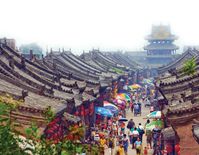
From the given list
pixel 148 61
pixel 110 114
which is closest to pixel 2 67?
pixel 110 114

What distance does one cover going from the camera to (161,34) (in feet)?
365

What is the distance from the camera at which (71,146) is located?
9.50 meters

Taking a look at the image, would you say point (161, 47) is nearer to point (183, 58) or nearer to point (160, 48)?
point (160, 48)

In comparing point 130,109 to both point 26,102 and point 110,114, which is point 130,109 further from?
point 26,102

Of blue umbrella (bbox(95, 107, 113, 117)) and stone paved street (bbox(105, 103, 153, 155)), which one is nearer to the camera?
stone paved street (bbox(105, 103, 153, 155))

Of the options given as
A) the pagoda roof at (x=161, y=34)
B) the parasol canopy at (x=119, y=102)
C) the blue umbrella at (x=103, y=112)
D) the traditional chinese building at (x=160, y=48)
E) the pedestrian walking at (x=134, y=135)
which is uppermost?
the pagoda roof at (x=161, y=34)

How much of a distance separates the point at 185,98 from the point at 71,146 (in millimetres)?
Result: 18025

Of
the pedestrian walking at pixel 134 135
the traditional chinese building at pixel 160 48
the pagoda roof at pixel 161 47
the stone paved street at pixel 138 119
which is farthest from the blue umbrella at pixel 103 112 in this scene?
the pagoda roof at pixel 161 47

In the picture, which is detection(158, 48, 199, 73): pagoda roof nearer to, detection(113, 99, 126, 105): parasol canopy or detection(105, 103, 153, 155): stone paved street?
detection(105, 103, 153, 155): stone paved street

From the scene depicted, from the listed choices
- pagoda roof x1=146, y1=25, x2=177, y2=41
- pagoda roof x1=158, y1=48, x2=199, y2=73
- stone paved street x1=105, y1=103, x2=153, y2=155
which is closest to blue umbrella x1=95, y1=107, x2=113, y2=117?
stone paved street x1=105, y1=103, x2=153, y2=155

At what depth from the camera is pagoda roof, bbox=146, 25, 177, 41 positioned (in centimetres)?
10912

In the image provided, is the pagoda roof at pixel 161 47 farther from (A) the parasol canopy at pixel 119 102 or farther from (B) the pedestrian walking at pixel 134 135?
(B) the pedestrian walking at pixel 134 135

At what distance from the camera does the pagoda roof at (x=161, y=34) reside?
10912cm

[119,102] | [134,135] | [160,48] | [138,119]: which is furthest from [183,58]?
[160,48]
